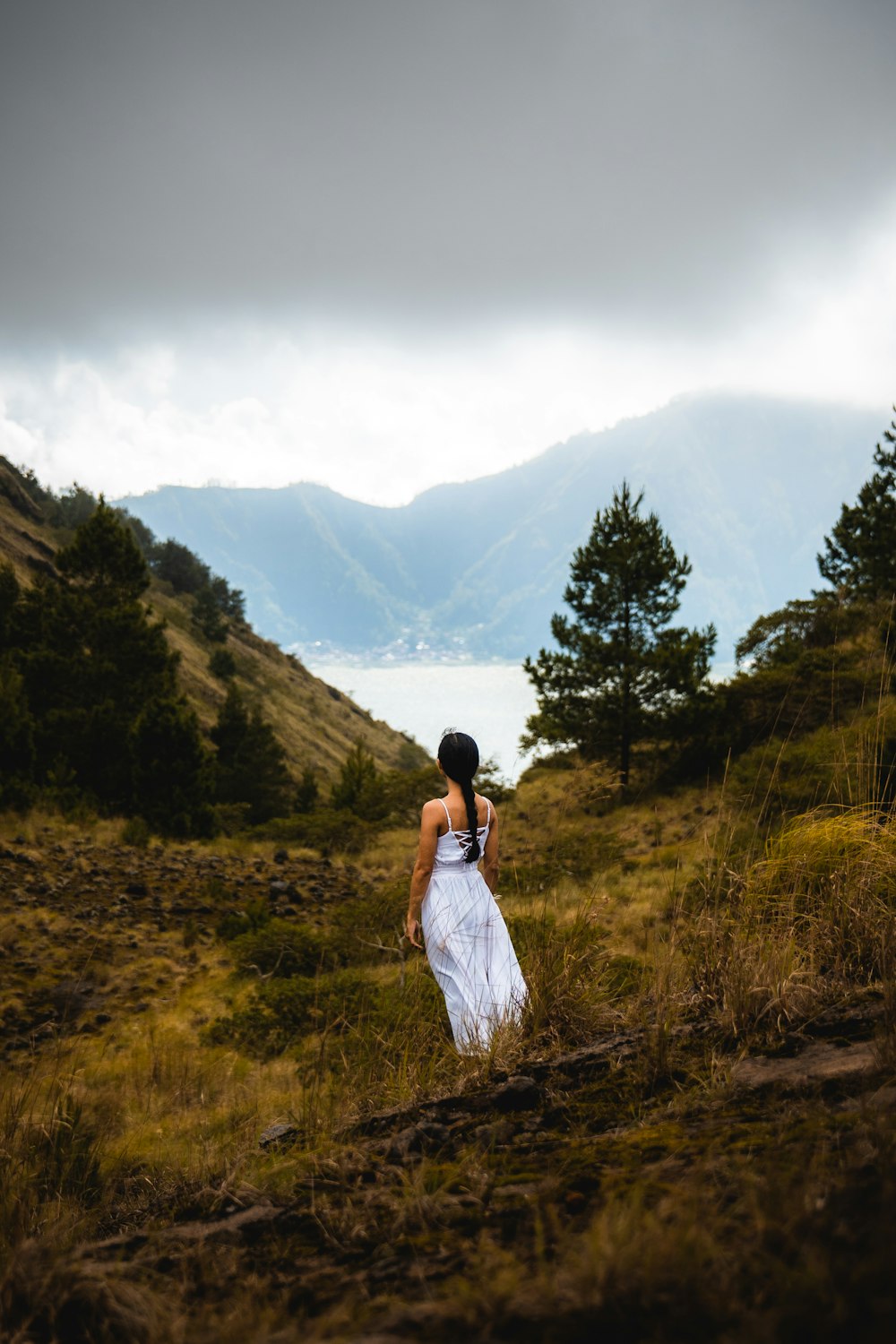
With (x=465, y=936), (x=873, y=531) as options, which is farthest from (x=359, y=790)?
(x=873, y=531)

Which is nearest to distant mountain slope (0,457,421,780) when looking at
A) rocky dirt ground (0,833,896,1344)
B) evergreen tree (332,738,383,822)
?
evergreen tree (332,738,383,822)

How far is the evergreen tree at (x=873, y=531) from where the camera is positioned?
77.3ft

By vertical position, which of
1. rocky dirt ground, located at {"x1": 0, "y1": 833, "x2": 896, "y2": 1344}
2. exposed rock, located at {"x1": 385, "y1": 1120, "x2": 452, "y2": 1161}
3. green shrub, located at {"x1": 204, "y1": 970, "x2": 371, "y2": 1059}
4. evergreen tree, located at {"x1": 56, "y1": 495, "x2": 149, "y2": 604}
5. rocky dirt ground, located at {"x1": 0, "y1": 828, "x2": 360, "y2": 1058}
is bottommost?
green shrub, located at {"x1": 204, "y1": 970, "x2": 371, "y2": 1059}

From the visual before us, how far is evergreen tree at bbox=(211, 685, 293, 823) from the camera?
88.3 feet

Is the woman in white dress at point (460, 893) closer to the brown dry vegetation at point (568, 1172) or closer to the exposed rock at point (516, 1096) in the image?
the brown dry vegetation at point (568, 1172)

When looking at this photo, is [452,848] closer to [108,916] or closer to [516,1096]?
[516,1096]

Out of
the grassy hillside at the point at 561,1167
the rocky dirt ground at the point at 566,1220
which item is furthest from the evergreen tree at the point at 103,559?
the rocky dirt ground at the point at 566,1220

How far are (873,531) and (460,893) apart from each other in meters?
29.3

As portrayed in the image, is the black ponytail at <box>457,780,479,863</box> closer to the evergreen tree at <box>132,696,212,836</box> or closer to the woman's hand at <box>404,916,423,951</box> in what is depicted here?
the woman's hand at <box>404,916,423,951</box>

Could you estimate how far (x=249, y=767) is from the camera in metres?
28.0

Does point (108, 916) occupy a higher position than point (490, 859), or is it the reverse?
point (490, 859)

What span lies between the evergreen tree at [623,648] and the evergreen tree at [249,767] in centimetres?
1118

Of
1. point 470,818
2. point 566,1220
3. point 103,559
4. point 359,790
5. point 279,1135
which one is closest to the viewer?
point 566,1220

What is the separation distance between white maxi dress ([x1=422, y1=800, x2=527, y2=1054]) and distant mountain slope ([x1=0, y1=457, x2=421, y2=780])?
1339 inches
